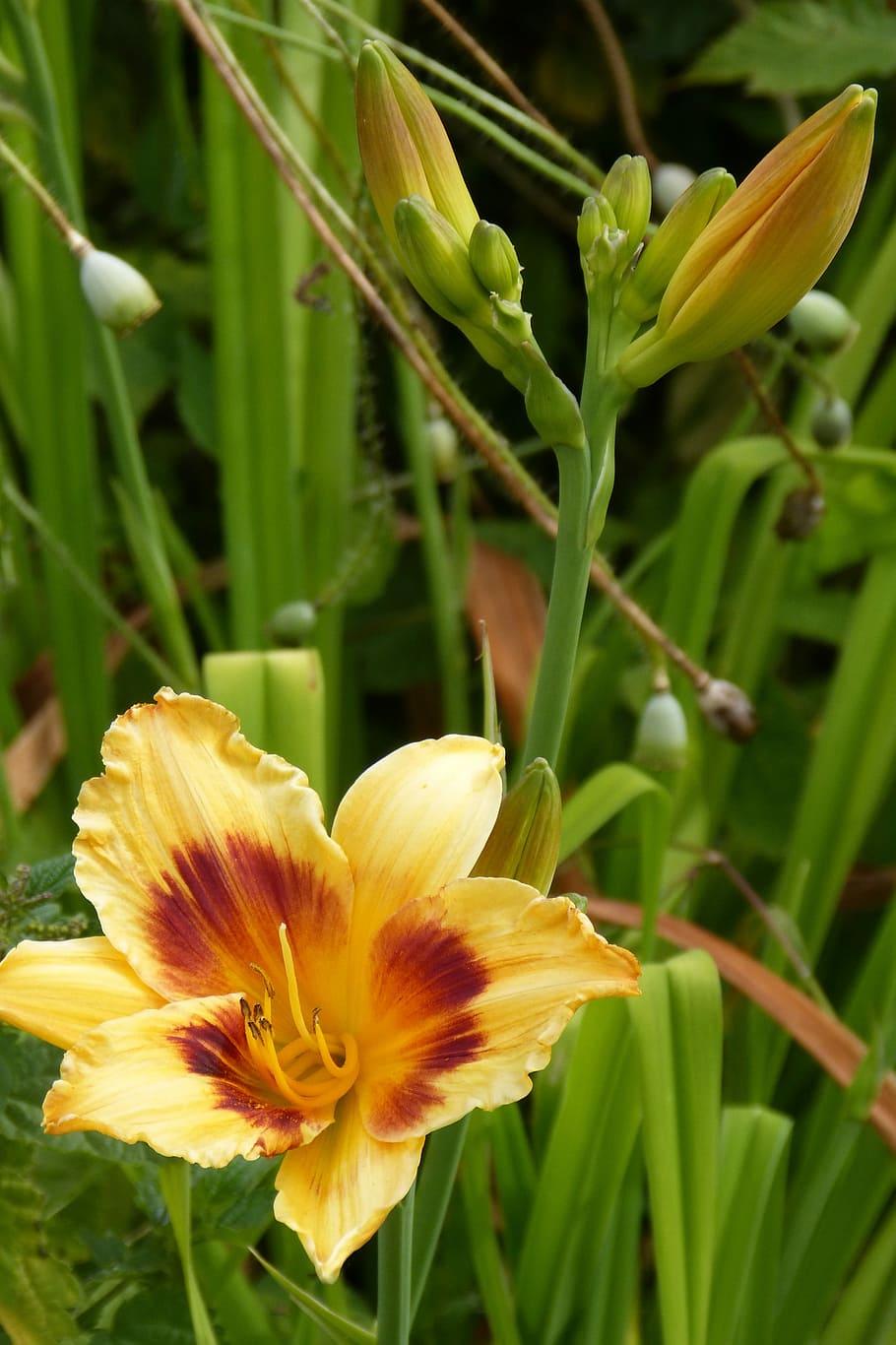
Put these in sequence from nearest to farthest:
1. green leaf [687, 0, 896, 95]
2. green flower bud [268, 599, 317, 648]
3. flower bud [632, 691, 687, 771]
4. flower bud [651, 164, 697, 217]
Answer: flower bud [632, 691, 687, 771] < green flower bud [268, 599, 317, 648] < flower bud [651, 164, 697, 217] < green leaf [687, 0, 896, 95]

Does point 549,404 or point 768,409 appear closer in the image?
point 549,404

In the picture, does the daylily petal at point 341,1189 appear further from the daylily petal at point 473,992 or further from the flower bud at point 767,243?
the flower bud at point 767,243

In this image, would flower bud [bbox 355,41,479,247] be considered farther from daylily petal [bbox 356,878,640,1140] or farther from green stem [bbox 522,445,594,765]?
daylily petal [bbox 356,878,640,1140]

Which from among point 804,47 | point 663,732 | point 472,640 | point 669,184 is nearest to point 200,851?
point 663,732

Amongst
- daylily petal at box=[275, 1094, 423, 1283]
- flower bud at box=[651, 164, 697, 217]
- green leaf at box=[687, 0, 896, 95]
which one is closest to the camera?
daylily petal at box=[275, 1094, 423, 1283]

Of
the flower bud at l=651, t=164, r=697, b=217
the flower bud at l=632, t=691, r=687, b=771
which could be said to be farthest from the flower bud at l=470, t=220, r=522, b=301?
the flower bud at l=651, t=164, r=697, b=217

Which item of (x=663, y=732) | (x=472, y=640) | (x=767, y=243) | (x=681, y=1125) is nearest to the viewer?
(x=767, y=243)

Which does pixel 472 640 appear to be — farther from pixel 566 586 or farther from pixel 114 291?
pixel 566 586
